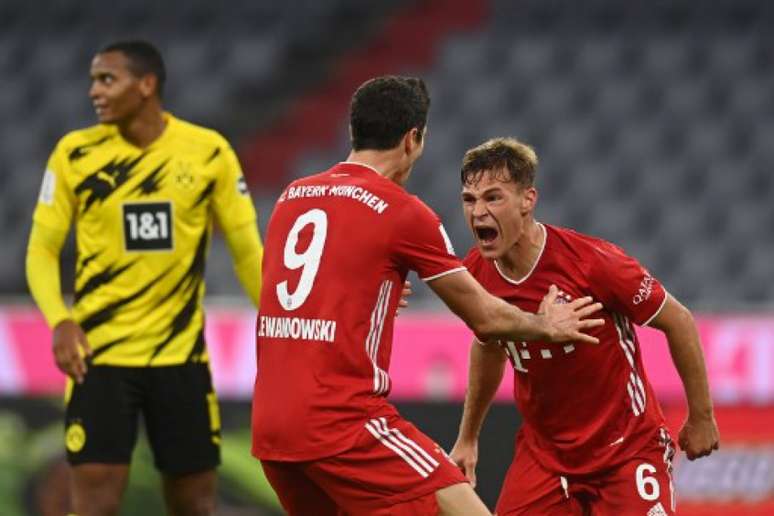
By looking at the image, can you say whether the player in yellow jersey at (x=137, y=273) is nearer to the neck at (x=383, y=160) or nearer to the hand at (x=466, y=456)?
the hand at (x=466, y=456)

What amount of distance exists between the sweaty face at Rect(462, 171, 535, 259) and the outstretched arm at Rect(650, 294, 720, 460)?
53 cm

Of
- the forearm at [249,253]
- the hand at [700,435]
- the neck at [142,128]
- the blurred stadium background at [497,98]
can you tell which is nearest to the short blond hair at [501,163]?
the hand at [700,435]

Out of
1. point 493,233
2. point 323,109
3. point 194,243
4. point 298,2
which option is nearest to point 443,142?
point 323,109

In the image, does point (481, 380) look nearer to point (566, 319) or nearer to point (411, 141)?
point (566, 319)

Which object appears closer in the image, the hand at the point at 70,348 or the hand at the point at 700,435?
the hand at the point at 700,435

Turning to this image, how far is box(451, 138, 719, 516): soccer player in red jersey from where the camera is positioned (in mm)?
4859

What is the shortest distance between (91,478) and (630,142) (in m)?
8.11

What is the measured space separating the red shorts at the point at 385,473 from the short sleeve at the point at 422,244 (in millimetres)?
437

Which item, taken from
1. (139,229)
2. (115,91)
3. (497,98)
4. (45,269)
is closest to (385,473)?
(139,229)

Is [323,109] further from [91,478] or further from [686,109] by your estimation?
[91,478]

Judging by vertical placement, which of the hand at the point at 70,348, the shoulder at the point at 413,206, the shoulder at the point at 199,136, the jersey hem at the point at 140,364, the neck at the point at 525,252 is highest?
the shoulder at the point at 199,136

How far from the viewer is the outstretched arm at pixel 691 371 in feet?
15.9

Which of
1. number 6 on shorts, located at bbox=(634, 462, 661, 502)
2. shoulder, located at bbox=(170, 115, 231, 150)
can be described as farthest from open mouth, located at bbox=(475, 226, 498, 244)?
shoulder, located at bbox=(170, 115, 231, 150)

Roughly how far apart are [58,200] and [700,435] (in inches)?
101
